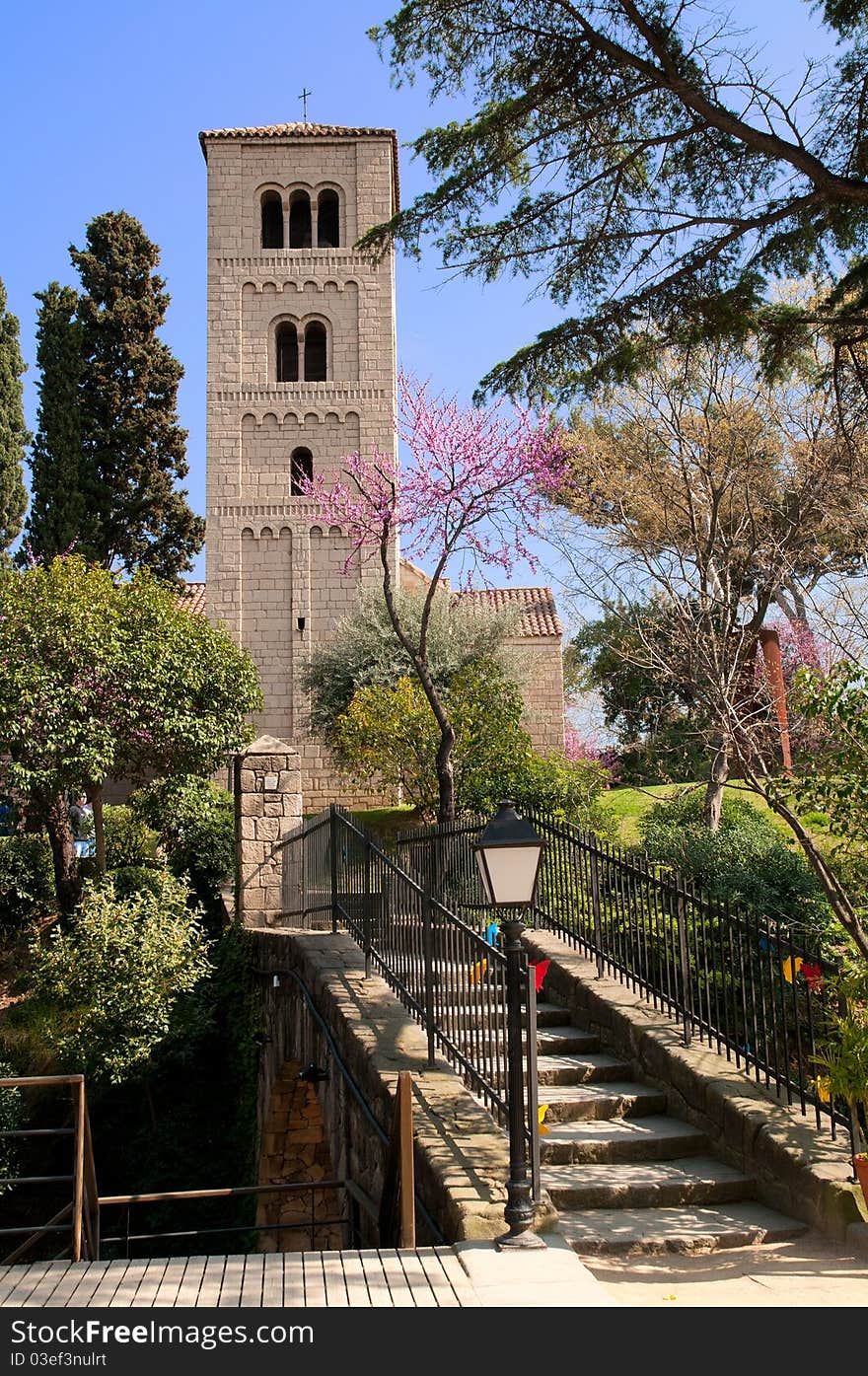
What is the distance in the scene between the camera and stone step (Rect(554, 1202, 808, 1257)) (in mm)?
5324

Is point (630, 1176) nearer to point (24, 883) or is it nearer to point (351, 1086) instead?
point (351, 1086)

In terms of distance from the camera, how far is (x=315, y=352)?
29.5 meters

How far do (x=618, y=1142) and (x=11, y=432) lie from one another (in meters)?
21.3

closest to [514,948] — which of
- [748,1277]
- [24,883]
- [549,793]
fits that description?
[748,1277]

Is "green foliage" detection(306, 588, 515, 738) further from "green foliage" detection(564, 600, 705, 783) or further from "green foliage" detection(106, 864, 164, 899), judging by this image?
"green foliage" detection(106, 864, 164, 899)

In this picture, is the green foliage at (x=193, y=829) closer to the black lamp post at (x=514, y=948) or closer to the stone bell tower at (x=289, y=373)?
the stone bell tower at (x=289, y=373)

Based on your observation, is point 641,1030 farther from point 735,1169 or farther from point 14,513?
point 14,513

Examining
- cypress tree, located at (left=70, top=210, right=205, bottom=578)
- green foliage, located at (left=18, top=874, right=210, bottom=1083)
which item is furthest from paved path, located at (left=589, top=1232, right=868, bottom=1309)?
cypress tree, located at (left=70, top=210, right=205, bottom=578)

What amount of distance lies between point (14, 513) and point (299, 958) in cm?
1597

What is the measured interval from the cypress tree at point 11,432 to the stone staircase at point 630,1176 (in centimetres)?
1879

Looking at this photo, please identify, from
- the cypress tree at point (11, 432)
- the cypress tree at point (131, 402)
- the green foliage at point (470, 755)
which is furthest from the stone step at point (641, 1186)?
the cypress tree at point (131, 402)

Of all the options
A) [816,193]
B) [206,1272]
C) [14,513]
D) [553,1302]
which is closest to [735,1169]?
[553,1302]

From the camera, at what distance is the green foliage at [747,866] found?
10.5 metres

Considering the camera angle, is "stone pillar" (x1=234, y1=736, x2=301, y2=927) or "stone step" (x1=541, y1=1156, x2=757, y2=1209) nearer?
"stone step" (x1=541, y1=1156, x2=757, y2=1209)
